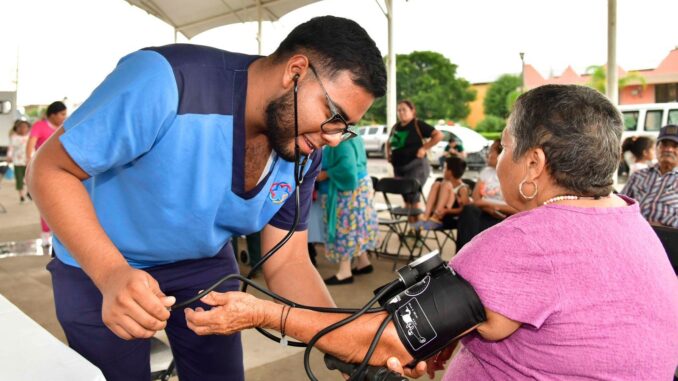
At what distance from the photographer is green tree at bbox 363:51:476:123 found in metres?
33.6

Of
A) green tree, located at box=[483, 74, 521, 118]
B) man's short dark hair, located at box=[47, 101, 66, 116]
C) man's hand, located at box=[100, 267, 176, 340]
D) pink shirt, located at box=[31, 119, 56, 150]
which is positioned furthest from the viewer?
green tree, located at box=[483, 74, 521, 118]

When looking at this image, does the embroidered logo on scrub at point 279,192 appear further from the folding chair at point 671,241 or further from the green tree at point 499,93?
the green tree at point 499,93

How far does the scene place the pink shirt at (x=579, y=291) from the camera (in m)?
1.01

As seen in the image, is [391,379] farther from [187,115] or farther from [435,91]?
[435,91]

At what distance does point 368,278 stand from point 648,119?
872 centimetres

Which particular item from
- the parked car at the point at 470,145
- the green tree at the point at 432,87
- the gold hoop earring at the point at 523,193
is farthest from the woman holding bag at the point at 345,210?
the green tree at the point at 432,87

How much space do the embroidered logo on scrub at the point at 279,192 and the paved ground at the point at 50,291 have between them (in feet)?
5.40

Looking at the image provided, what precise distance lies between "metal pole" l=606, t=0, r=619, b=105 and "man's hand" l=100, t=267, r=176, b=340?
601 cm

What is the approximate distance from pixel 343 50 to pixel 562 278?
61 centimetres

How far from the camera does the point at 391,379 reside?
3.22 feet

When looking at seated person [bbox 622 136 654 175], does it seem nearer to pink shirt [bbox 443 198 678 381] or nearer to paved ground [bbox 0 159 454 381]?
paved ground [bbox 0 159 454 381]

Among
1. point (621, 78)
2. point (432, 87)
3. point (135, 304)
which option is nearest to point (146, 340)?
point (135, 304)

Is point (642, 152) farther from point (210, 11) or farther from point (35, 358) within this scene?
point (210, 11)

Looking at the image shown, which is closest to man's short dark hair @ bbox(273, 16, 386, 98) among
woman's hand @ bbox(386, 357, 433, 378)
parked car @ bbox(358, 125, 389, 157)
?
woman's hand @ bbox(386, 357, 433, 378)
